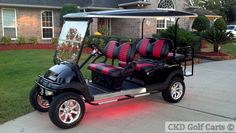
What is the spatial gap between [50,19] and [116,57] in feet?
43.9

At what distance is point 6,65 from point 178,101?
6711 millimetres

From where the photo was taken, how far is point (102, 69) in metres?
5.59

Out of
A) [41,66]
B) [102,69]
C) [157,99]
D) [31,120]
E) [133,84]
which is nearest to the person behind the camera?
[31,120]

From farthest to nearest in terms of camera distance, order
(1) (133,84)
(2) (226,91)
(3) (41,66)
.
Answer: (3) (41,66), (2) (226,91), (1) (133,84)

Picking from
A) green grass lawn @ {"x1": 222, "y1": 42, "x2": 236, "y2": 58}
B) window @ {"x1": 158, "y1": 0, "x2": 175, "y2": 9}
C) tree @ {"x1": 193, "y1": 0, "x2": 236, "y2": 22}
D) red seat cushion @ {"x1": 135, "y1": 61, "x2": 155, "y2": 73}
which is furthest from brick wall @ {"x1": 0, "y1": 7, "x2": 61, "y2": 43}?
tree @ {"x1": 193, "y1": 0, "x2": 236, "y2": 22}

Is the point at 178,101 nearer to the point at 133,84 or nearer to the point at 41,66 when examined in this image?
the point at 133,84

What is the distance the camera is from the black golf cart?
4762 mm

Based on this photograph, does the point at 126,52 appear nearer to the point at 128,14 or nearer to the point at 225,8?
the point at 128,14

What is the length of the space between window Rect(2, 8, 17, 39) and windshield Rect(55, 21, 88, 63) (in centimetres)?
1291

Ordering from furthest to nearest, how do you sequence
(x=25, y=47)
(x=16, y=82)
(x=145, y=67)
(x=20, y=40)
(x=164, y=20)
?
1. (x=164, y=20)
2. (x=20, y=40)
3. (x=25, y=47)
4. (x=16, y=82)
5. (x=145, y=67)

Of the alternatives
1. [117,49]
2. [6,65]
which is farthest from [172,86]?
[6,65]

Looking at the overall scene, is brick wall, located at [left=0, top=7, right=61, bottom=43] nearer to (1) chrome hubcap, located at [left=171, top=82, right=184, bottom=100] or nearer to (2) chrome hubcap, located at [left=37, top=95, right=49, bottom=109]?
(2) chrome hubcap, located at [left=37, top=95, right=49, bottom=109]

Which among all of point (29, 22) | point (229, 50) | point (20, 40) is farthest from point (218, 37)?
point (29, 22)

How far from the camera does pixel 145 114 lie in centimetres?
545
